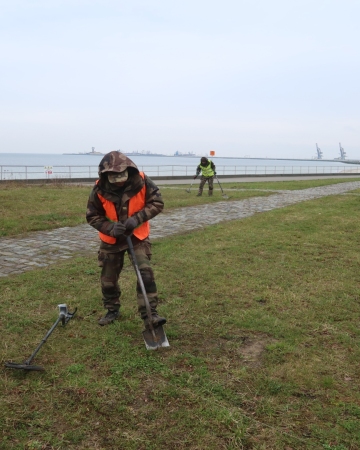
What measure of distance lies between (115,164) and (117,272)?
1095mm

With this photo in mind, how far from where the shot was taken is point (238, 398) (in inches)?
121

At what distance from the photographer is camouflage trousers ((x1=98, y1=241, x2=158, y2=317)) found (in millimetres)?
4102

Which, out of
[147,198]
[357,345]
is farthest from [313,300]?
[147,198]

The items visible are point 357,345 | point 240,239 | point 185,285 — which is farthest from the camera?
point 240,239

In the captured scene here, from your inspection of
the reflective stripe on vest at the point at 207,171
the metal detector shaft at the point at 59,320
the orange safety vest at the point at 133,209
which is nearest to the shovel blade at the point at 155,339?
the metal detector shaft at the point at 59,320

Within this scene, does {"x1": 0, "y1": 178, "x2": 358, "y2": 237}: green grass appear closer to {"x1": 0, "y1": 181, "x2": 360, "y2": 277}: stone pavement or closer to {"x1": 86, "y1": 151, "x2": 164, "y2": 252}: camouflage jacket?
{"x1": 0, "y1": 181, "x2": 360, "y2": 277}: stone pavement

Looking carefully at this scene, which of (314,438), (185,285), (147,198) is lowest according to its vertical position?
(314,438)

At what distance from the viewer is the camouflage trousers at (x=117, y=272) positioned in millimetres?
4102

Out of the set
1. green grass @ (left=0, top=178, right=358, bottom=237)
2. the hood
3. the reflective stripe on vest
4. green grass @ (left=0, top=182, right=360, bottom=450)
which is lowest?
green grass @ (left=0, top=182, right=360, bottom=450)

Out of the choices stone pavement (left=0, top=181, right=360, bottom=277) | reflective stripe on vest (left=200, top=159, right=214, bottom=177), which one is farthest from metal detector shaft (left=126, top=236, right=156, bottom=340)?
reflective stripe on vest (left=200, top=159, right=214, bottom=177)

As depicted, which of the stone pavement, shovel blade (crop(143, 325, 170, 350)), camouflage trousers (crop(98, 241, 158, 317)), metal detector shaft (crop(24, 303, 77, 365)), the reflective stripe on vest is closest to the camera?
metal detector shaft (crop(24, 303, 77, 365))

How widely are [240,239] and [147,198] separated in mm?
4505

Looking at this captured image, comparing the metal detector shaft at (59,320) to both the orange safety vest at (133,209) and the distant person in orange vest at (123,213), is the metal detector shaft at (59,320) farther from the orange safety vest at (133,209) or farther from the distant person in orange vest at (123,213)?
the orange safety vest at (133,209)

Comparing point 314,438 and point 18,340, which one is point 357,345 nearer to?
point 314,438
